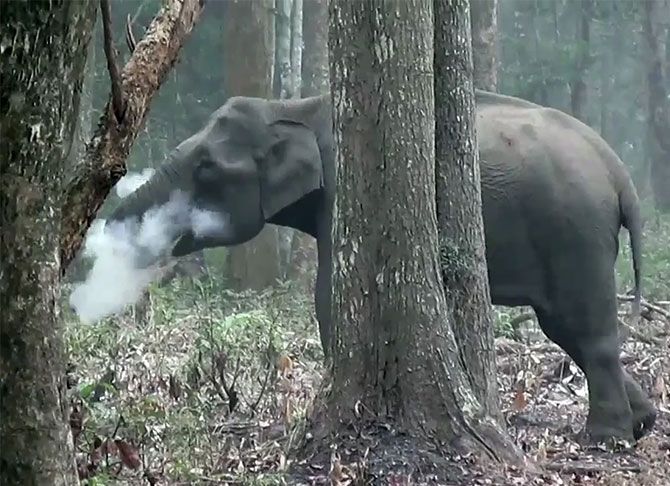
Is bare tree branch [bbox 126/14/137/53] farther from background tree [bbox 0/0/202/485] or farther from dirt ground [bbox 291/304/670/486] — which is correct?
dirt ground [bbox 291/304/670/486]

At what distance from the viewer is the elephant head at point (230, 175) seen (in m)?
9.27

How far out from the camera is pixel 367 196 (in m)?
6.04

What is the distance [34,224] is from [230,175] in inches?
238

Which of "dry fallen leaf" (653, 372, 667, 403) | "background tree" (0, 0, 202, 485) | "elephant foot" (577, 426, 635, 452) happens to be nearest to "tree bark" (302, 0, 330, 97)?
"dry fallen leaf" (653, 372, 667, 403)

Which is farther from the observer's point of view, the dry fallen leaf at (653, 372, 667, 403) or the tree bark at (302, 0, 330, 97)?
the tree bark at (302, 0, 330, 97)

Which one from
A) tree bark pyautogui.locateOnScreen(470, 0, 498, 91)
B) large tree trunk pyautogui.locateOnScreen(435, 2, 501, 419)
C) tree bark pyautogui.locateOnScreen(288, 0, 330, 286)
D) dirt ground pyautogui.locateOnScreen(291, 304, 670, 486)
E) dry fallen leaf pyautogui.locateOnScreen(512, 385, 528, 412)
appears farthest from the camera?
tree bark pyautogui.locateOnScreen(288, 0, 330, 286)

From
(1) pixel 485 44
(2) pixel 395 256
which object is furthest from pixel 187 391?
(1) pixel 485 44

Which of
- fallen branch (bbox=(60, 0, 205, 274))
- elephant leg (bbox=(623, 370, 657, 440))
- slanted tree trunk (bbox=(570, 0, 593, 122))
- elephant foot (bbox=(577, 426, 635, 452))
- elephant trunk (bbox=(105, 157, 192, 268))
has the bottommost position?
elephant foot (bbox=(577, 426, 635, 452))

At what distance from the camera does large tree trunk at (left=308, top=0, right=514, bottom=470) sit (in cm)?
599

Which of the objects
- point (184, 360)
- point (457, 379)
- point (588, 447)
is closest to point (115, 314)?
point (184, 360)

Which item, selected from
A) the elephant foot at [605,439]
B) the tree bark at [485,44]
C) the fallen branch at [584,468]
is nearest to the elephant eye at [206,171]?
the elephant foot at [605,439]

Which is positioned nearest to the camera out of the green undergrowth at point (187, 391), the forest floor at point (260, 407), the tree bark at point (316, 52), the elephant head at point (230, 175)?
the green undergrowth at point (187, 391)

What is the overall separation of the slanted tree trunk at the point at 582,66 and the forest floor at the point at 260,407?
806 inches

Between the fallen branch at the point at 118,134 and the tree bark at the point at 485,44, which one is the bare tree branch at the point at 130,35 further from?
the tree bark at the point at 485,44
